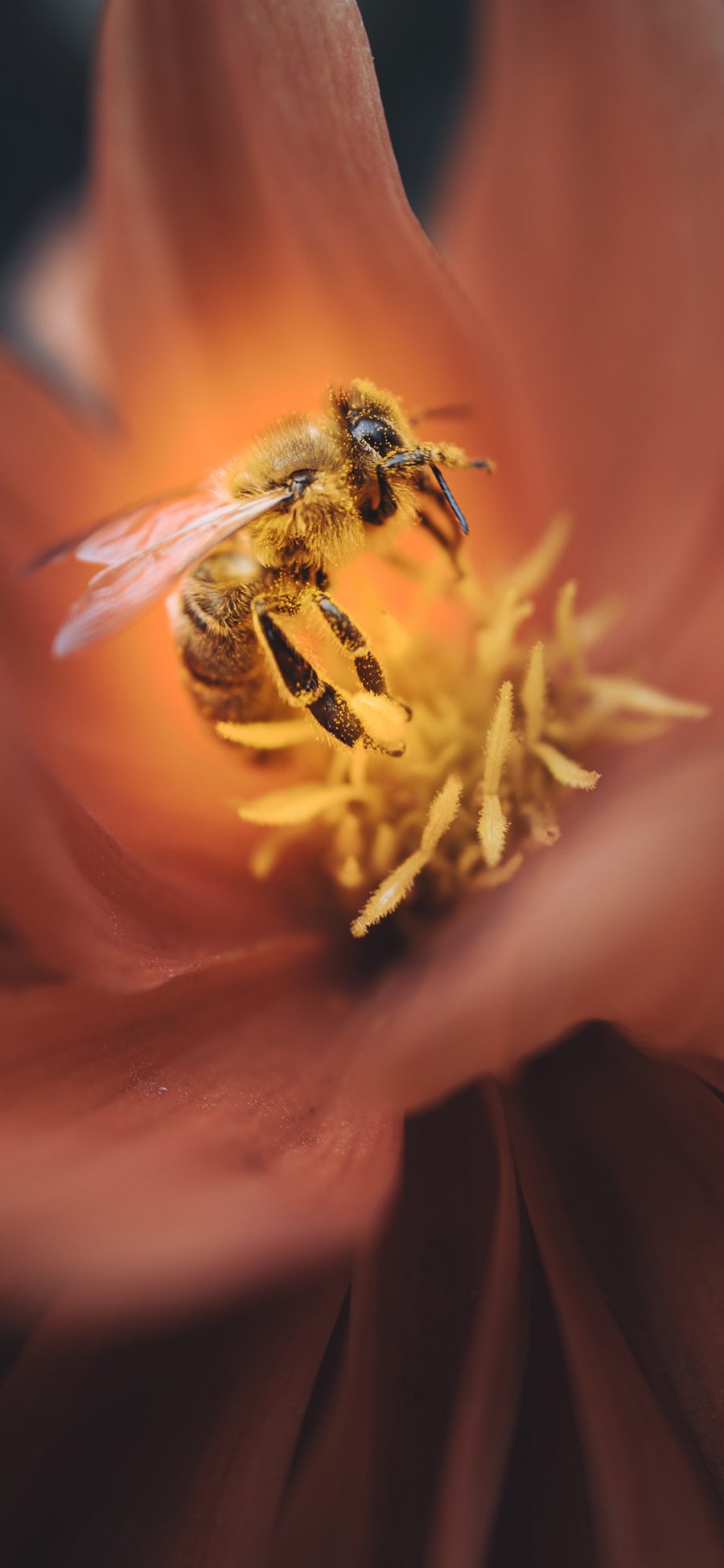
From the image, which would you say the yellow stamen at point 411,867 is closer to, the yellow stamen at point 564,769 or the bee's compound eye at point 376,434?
the yellow stamen at point 564,769

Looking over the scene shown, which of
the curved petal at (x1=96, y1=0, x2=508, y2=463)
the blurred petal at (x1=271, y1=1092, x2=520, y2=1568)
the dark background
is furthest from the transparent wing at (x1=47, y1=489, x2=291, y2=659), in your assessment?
the dark background

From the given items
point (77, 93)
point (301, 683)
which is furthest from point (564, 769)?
point (77, 93)

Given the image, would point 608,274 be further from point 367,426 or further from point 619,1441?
point 619,1441

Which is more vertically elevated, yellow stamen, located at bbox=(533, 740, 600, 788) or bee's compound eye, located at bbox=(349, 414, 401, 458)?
bee's compound eye, located at bbox=(349, 414, 401, 458)

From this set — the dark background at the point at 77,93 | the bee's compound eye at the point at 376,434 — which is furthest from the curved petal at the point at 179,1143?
the dark background at the point at 77,93

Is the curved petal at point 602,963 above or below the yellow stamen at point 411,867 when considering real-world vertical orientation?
below

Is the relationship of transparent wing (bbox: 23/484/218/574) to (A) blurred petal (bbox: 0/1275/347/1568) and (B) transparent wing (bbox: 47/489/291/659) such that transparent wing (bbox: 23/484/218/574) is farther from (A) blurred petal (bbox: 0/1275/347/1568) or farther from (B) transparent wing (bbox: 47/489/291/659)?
(A) blurred petal (bbox: 0/1275/347/1568)
